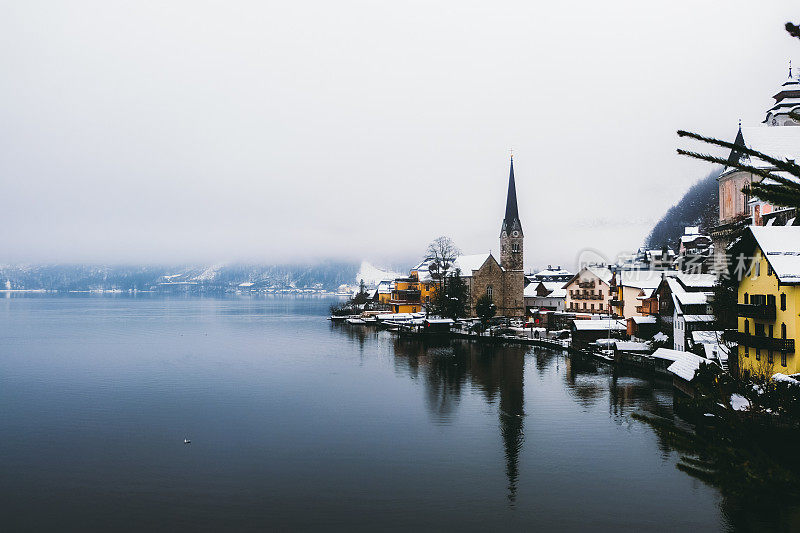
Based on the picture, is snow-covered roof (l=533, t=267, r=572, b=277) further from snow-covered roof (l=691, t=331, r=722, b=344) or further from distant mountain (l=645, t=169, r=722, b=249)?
snow-covered roof (l=691, t=331, r=722, b=344)

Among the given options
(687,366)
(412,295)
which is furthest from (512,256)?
(687,366)

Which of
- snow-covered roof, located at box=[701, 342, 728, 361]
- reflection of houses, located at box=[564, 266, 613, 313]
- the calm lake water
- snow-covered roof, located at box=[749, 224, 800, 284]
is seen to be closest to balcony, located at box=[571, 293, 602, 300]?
reflection of houses, located at box=[564, 266, 613, 313]

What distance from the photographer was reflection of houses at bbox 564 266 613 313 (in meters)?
57.7

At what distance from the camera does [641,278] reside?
154 ft

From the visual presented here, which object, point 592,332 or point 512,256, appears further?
point 512,256

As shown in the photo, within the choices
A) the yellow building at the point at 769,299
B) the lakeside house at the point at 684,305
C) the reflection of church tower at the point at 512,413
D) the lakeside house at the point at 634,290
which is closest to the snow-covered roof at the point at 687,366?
the yellow building at the point at 769,299

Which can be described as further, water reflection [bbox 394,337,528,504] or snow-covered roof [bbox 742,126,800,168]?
snow-covered roof [bbox 742,126,800,168]

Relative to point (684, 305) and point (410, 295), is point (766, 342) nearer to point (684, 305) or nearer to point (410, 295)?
point (684, 305)

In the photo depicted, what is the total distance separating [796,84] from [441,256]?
37.0 meters

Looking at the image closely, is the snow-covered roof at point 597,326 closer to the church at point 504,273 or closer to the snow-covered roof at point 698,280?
the snow-covered roof at point 698,280

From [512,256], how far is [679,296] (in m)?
39.4

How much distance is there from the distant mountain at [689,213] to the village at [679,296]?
56.1 ft

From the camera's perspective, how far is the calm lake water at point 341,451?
46.3 feet

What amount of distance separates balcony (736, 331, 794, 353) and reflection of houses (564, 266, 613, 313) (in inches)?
1333
